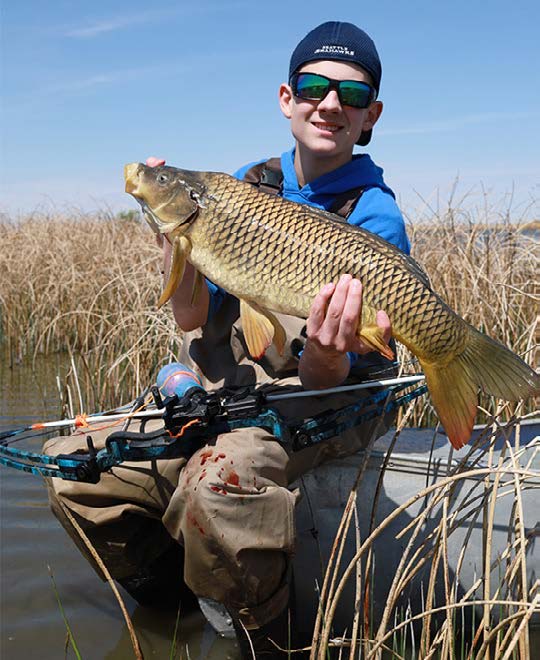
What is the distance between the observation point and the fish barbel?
2.24m

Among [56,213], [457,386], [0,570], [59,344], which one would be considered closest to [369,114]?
[457,386]

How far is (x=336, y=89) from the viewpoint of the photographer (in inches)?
113

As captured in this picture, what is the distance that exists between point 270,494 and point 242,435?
0.71ft

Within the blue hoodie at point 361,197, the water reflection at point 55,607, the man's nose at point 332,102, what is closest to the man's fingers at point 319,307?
the blue hoodie at point 361,197

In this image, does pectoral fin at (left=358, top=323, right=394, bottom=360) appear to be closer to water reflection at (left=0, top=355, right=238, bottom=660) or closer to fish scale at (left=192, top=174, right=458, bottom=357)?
fish scale at (left=192, top=174, right=458, bottom=357)

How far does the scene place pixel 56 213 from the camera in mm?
12453

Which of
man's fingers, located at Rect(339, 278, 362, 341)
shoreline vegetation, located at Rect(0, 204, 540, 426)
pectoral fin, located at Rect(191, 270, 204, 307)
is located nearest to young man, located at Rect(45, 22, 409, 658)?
man's fingers, located at Rect(339, 278, 362, 341)

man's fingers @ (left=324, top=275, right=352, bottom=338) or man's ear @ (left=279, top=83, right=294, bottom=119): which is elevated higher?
man's ear @ (left=279, top=83, right=294, bottom=119)

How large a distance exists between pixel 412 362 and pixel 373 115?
1042 millimetres

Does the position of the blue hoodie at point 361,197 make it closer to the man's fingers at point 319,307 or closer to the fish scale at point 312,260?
Result: the fish scale at point 312,260

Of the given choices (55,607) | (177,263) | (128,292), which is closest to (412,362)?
(177,263)

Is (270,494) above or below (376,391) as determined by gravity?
below

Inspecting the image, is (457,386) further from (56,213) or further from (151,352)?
(56,213)

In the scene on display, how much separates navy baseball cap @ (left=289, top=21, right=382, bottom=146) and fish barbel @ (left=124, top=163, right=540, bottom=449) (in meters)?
0.78
